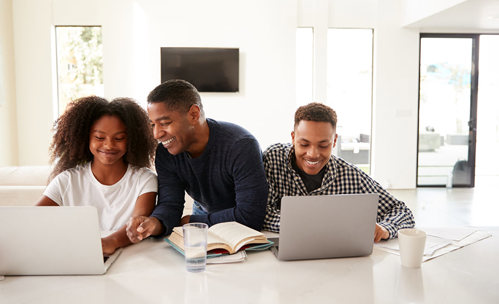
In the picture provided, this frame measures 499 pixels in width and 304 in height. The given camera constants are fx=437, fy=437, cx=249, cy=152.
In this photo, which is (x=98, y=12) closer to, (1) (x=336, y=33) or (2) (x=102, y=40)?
(2) (x=102, y=40)

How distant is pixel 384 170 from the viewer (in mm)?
5988

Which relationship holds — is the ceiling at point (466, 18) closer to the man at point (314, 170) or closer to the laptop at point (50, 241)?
the man at point (314, 170)

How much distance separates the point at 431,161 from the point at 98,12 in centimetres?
489

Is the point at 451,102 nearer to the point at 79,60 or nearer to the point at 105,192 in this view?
the point at 79,60

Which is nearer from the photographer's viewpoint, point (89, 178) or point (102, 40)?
point (89, 178)

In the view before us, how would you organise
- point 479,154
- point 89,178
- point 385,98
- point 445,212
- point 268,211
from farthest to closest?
point 479,154
point 385,98
point 445,212
point 89,178
point 268,211

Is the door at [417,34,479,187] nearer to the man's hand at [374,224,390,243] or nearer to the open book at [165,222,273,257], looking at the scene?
the man's hand at [374,224,390,243]

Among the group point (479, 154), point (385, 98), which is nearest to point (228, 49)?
point (385, 98)

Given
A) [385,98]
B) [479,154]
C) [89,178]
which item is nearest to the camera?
[89,178]

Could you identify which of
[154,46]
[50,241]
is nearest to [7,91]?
[154,46]

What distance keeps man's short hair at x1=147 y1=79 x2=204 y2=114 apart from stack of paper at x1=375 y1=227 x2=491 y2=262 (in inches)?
31.9

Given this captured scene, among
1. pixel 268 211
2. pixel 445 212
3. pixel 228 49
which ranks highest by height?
pixel 228 49

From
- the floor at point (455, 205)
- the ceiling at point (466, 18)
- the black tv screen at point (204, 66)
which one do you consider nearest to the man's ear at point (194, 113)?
the floor at point (455, 205)

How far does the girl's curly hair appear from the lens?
1.69m
